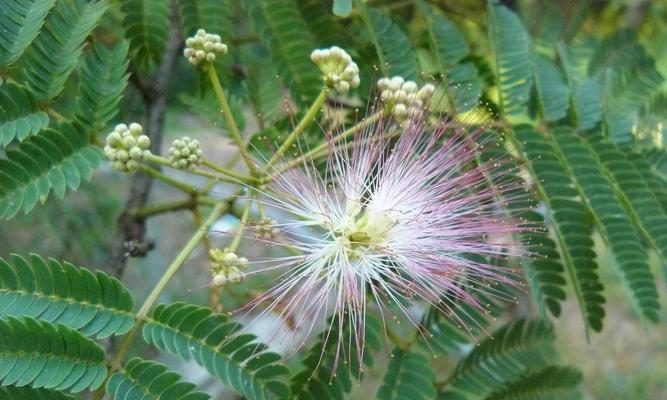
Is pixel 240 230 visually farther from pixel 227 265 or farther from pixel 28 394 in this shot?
pixel 28 394

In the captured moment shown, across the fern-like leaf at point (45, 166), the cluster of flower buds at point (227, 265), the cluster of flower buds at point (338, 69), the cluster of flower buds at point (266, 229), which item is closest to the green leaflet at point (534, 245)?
the cluster of flower buds at point (338, 69)

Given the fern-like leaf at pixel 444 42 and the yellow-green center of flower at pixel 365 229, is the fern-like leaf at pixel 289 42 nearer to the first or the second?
the fern-like leaf at pixel 444 42

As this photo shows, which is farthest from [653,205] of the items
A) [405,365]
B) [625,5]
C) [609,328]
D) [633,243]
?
[609,328]

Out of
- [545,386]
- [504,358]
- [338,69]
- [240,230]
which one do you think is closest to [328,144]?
[338,69]

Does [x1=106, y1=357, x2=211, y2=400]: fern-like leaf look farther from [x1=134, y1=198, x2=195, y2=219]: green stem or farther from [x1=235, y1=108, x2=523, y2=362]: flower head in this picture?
[x1=134, y1=198, x2=195, y2=219]: green stem

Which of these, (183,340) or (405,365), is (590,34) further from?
(183,340)

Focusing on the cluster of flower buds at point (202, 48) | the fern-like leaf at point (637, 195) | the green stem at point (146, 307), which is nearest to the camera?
the green stem at point (146, 307)
